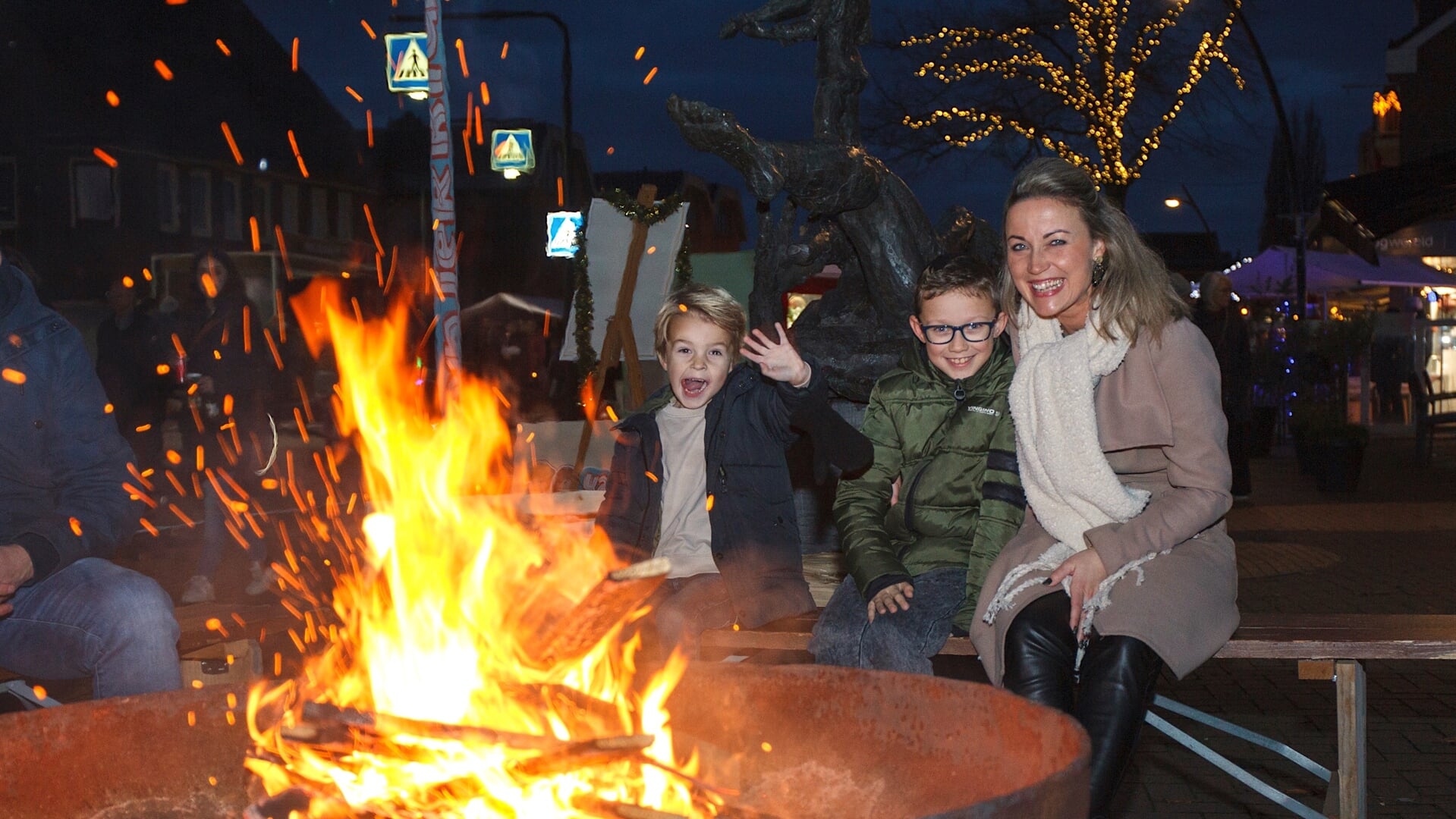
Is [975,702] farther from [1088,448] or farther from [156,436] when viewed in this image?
[156,436]

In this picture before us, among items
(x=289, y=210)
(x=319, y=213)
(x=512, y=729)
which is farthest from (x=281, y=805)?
(x=319, y=213)

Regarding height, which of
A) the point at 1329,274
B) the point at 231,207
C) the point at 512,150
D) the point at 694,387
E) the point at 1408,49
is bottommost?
the point at 694,387

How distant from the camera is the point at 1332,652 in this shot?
3650 millimetres

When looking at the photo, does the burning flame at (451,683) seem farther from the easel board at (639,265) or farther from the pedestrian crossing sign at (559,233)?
the pedestrian crossing sign at (559,233)

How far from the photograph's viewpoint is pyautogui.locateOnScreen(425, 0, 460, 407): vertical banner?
11.5 metres

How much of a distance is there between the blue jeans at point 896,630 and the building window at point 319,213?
42.6 meters

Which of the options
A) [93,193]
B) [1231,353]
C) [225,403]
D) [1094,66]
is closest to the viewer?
[225,403]

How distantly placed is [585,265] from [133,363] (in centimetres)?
422

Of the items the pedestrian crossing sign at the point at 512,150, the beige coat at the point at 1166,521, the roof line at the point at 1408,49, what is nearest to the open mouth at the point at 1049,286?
the beige coat at the point at 1166,521

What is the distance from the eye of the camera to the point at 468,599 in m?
3.23

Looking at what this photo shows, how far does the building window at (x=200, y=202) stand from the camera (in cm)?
3656

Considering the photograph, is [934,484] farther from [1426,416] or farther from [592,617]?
[1426,416]

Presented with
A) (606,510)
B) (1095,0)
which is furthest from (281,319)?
(606,510)

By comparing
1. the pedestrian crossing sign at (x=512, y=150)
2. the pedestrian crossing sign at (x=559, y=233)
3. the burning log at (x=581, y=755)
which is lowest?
the burning log at (x=581, y=755)
